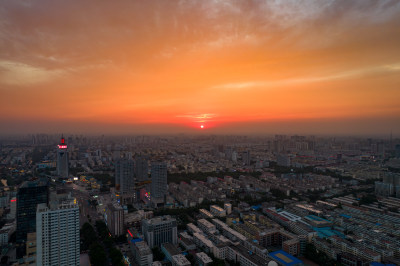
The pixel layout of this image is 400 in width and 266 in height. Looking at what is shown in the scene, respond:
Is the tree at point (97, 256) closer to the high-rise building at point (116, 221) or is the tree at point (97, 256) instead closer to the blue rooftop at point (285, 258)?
the high-rise building at point (116, 221)

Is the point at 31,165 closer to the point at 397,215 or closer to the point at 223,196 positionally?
the point at 223,196

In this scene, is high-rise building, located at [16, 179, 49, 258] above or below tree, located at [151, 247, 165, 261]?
above

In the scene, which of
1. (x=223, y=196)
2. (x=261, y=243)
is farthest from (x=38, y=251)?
(x=223, y=196)

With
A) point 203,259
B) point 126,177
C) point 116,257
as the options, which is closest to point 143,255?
point 116,257

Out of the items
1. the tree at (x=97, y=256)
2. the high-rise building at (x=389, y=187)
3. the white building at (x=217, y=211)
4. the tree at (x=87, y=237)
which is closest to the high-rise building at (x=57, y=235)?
the tree at (x=97, y=256)

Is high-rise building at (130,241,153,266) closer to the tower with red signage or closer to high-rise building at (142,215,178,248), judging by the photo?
high-rise building at (142,215,178,248)

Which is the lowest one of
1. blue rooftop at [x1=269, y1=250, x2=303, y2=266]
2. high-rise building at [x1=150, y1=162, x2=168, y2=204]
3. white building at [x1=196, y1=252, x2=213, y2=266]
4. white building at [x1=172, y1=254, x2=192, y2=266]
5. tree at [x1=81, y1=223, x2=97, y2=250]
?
tree at [x1=81, y1=223, x2=97, y2=250]

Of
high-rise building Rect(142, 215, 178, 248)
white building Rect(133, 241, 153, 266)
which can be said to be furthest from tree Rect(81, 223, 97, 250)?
white building Rect(133, 241, 153, 266)
